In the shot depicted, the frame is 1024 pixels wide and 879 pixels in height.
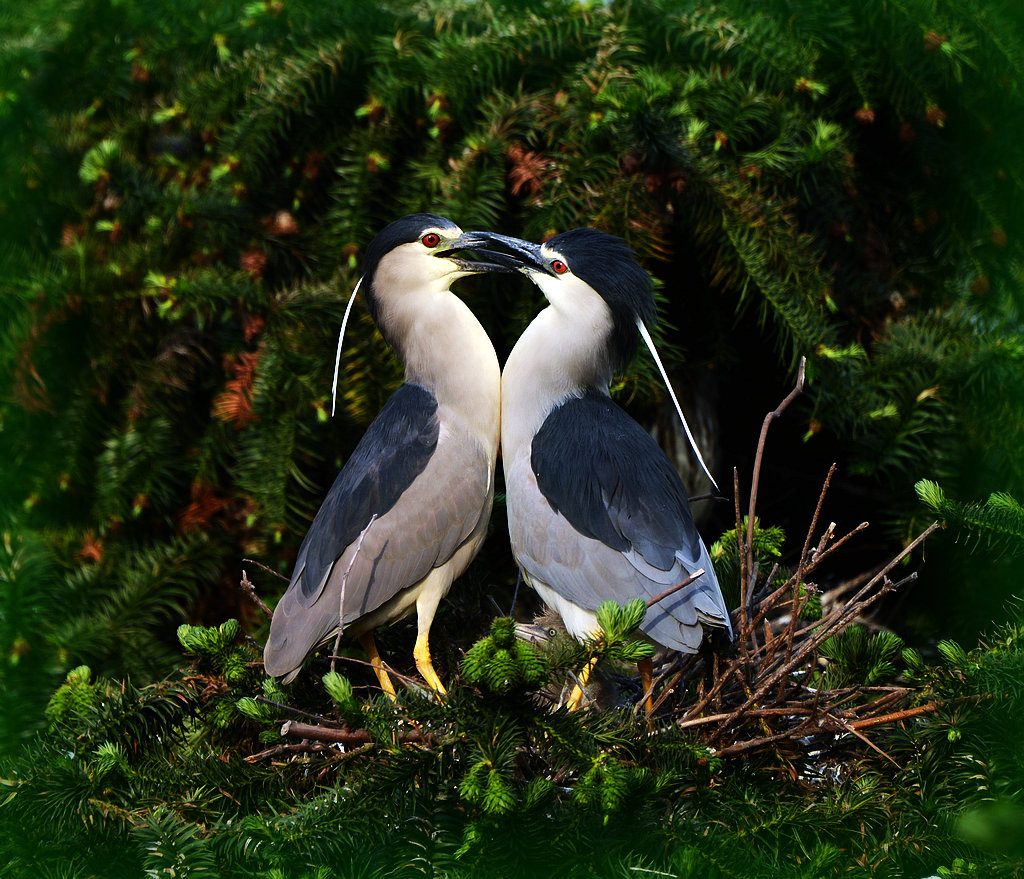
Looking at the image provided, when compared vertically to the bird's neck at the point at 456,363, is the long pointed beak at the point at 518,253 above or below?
above

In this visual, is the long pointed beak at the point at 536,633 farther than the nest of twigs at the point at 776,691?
Yes

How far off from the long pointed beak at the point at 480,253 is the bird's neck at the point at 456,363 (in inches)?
1.9

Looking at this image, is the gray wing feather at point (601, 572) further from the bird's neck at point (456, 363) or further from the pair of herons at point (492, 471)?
the bird's neck at point (456, 363)

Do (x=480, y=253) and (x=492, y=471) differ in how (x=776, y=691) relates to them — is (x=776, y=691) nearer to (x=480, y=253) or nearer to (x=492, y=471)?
(x=492, y=471)

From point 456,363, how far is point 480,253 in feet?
0.51

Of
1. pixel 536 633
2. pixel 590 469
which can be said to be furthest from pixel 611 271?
pixel 536 633

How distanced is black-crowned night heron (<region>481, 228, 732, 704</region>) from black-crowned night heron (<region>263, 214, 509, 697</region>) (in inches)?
2.0

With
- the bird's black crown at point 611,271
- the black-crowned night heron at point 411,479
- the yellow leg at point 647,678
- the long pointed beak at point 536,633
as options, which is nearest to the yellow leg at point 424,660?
the black-crowned night heron at point 411,479

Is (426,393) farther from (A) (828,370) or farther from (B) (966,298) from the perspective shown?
(B) (966,298)

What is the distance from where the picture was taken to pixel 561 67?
1.46 m

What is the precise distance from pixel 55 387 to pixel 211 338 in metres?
0.26

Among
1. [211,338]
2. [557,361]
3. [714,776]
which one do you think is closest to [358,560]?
[557,361]

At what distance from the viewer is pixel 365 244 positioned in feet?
4.76

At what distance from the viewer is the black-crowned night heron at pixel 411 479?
1.15 meters
